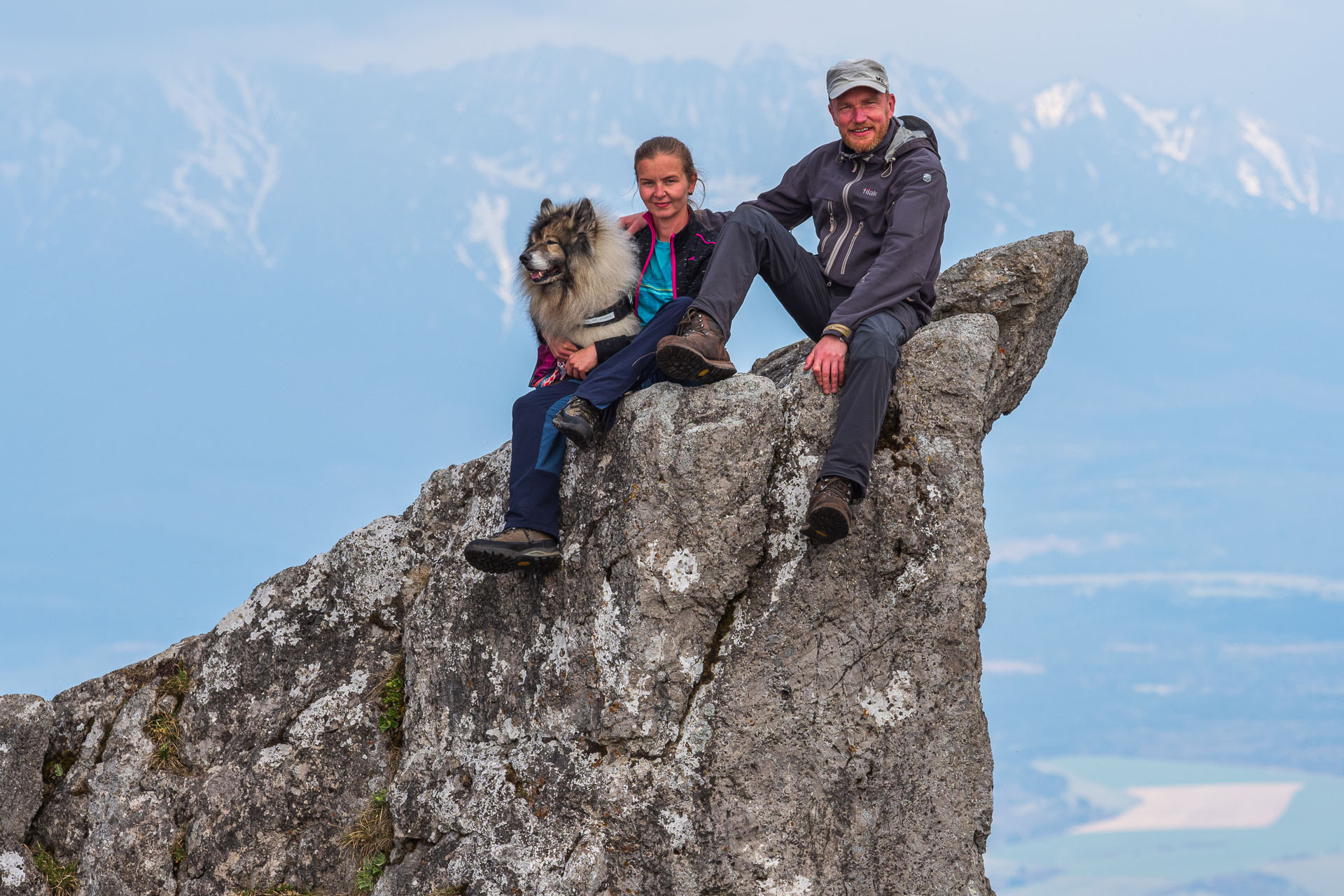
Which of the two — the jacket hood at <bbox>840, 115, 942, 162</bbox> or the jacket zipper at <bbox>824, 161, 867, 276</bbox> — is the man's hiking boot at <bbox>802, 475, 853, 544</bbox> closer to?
the jacket zipper at <bbox>824, 161, 867, 276</bbox>

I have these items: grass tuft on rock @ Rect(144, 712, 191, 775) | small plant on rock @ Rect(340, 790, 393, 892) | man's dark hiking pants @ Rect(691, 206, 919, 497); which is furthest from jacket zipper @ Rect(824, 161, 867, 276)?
grass tuft on rock @ Rect(144, 712, 191, 775)

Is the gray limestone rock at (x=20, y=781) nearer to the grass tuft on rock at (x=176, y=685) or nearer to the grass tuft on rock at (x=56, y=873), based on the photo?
the grass tuft on rock at (x=56, y=873)

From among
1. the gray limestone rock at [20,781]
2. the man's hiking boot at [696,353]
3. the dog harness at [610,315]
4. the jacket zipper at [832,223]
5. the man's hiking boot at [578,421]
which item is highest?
the jacket zipper at [832,223]

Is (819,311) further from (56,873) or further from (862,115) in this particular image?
(56,873)

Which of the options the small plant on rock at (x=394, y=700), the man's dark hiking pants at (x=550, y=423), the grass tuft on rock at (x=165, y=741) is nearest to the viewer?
the man's dark hiking pants at (x=550, y=423)

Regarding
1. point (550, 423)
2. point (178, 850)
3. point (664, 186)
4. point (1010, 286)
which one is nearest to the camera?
point (550, 423)

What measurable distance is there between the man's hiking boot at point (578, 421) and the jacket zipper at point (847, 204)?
2149 mm

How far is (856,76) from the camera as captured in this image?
27.5ft

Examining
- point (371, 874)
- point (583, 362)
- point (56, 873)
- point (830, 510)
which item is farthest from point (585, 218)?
point (56, 873)

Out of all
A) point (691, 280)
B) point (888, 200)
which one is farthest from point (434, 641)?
point (888, 200)

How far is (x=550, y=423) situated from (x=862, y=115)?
3.10 metres

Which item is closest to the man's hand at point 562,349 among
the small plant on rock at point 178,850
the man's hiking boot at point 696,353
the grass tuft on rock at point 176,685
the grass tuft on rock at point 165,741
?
the man's hiking boot at point 696,353

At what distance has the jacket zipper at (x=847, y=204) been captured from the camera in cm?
862

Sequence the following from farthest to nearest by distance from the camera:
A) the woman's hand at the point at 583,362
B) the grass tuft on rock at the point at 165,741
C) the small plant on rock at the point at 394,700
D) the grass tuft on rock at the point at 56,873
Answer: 1. the grass tuft on rock at the point at 165,741
2. the grass tuft on rock at the point at 56,873
3. the small plant on rock at the point at 394,700
4. the woman's hand at the point at 583,362
